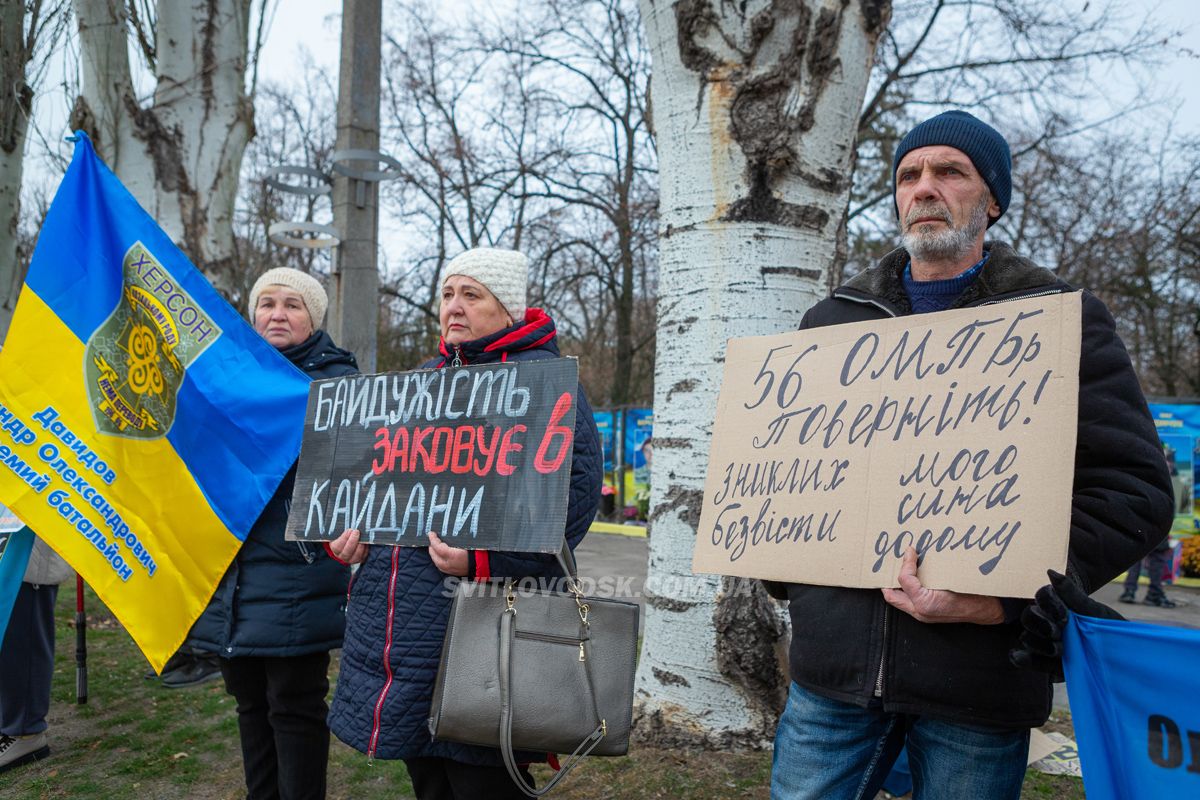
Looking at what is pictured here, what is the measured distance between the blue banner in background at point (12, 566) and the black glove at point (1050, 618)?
3.51 meters

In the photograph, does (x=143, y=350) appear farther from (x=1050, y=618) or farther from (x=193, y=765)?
(x=1050, y=618)

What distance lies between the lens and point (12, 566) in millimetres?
3582

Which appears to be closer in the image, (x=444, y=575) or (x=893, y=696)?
(x=893, y=696)

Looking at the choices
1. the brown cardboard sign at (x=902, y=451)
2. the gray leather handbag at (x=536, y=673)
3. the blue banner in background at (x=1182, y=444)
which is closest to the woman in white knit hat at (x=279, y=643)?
the gray leather handbag at (x=536, y=673)

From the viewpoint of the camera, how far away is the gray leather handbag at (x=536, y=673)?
7.22 ft

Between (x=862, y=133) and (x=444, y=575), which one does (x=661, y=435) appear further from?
(x=862, y=133)

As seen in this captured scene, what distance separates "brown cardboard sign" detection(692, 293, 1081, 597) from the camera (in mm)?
1681

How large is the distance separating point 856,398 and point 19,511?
2.74 meters

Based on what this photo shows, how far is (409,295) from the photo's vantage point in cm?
2066

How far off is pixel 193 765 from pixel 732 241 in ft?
10.4

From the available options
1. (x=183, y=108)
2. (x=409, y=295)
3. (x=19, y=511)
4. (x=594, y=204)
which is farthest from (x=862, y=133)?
(x=19, y=511)

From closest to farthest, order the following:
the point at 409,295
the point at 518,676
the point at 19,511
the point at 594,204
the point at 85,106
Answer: the point at 518,676
the point at 19,511
the point at 85,106
the point at 594,204
the point at 409,295

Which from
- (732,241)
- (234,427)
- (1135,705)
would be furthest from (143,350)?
(1135,705)

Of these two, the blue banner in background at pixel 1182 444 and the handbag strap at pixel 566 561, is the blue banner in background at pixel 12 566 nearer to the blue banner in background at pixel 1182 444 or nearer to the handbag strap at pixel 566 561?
the handbag strap at pixel 566 561
